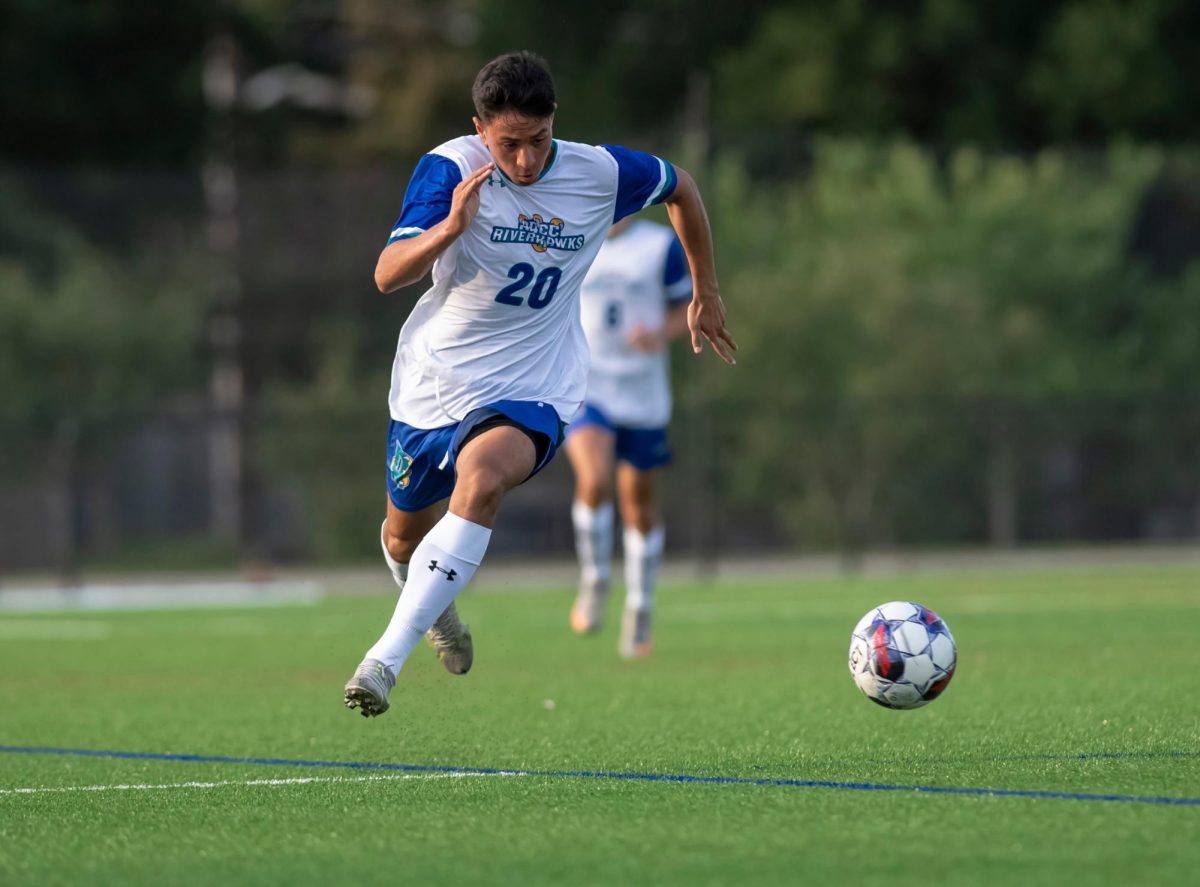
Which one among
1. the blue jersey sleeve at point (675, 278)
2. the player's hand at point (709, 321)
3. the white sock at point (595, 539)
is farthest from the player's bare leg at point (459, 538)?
the blue jersey sleeve at point (675, 278)

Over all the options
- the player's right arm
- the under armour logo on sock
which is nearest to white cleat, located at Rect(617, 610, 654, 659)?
the under armour logo on sock

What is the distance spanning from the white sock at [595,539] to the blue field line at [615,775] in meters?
4.44

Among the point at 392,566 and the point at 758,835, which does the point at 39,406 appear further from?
the point at 758,835

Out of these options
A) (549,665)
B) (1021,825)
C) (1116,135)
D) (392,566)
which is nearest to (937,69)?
(1116,135)

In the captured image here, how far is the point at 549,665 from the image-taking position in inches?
415

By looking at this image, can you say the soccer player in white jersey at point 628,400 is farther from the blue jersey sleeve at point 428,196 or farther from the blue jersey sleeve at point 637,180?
the blue jersey sleeve at point 428,196

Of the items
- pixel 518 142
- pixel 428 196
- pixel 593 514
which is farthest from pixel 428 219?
pixel 593 514

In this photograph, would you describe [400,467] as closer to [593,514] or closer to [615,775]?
[615,775]

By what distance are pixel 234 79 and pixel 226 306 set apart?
8985mm

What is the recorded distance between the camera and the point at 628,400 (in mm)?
11156

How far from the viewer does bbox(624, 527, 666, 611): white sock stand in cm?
1087

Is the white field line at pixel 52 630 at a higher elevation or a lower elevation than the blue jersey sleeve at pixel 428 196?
lower

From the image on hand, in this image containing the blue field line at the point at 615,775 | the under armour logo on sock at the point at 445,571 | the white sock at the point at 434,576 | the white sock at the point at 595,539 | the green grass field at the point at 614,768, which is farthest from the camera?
the white sock at the point at 595,539

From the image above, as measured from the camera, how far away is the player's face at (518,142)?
639cm
